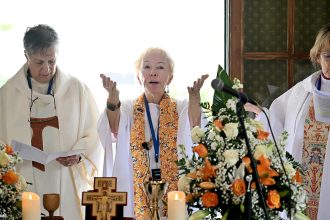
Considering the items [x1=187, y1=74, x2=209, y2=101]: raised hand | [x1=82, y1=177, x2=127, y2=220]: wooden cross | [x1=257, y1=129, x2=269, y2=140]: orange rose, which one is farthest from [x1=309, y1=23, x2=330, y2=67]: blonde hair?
[x1=82, y1=177, x2=127, y2=220]: wooden cross

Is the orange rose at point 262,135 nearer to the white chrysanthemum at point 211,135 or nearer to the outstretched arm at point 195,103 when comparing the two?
the white chrysanthemum at point 211,135

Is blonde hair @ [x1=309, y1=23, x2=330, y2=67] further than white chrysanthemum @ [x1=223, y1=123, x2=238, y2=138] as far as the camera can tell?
Yes

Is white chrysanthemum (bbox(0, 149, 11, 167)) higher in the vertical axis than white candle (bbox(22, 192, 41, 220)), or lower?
higher

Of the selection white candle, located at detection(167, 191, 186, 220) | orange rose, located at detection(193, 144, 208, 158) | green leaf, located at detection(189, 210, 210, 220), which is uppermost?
orange rose, located at detection(193, 144, 208, 158)

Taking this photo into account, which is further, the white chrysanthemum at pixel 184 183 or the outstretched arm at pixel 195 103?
the outstretched arm at pixel 195 103

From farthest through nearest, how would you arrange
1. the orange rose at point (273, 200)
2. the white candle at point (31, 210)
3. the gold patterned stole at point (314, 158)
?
the gold patterned stole at point (314, 158) < the orange rose at point (273, 200) < the white candle at point (31, 210)

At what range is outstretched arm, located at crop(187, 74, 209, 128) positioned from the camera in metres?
4.39

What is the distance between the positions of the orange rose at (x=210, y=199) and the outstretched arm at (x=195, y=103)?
133 cm

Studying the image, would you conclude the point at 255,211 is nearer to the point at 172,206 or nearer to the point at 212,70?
the point at 172,206

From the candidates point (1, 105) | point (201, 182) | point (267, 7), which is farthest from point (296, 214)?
point (267, 7)

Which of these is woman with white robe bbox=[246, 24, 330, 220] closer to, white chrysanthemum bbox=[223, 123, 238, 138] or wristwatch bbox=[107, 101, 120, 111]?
wristwatch bbox=[107, 101, 120, 111]

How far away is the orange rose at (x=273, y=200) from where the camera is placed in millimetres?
3088

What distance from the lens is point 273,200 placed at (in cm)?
309

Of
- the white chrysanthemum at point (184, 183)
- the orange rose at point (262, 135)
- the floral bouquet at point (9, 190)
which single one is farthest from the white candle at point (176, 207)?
the floral bouquet at point (9, 190)
